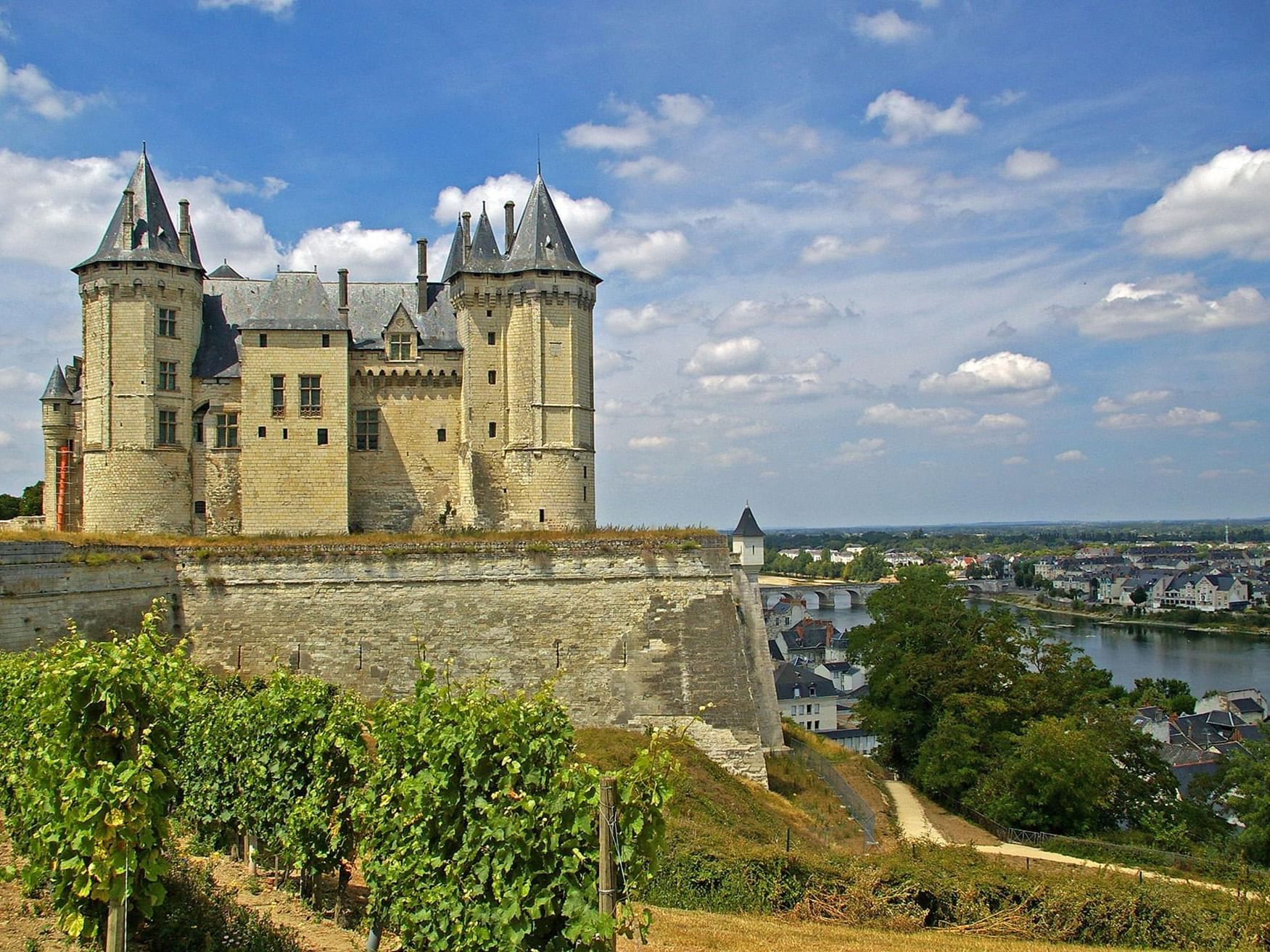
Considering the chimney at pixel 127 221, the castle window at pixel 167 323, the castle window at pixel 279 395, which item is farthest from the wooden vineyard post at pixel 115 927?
the chimney at pixel 127 221

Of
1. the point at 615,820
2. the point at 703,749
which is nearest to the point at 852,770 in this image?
the point at 703,749

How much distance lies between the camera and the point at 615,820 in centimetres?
778

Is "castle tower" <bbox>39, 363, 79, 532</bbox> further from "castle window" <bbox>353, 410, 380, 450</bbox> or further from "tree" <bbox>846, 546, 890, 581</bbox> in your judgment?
"tree" <bbox>846, 546, 890, 581</bbox>

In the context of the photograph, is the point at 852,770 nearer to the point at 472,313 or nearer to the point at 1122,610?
the point at 472,313

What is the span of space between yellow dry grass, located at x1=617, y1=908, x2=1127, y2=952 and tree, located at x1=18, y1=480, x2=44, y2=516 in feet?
145

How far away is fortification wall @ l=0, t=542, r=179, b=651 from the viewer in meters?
21.2

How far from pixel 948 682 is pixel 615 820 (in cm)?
2889

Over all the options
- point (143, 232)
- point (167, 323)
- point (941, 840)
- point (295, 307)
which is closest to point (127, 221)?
point (143, 232)

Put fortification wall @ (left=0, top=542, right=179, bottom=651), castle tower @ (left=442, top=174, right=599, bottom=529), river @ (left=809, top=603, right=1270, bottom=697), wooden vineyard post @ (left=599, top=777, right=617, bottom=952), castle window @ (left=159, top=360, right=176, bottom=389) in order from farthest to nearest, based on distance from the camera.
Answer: river @ (left=809, top=603, right=1270, bottom=697)
castle tower @ (left=442, top=174, right=599, bottom=529)
castle window @ (left=159, top=360, right=176, bottom=389)
fortification wall @ (left=0, top=542, right=179, bottom=651)
wooden vineyard post @ (left=599, top=777, right=617, bottom=952)

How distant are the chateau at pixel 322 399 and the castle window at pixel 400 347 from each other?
0.06 meters

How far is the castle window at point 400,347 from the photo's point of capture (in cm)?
3253

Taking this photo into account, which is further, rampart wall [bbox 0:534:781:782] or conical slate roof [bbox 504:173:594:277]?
conical slate roof [bbox 504:173:594:277]

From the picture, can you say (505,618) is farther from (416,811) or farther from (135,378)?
(416,811)

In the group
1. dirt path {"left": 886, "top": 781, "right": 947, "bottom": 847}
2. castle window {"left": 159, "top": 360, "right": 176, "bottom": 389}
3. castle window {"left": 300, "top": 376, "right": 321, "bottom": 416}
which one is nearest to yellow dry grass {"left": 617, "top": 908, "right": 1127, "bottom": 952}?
dirt path {"left": 886, "top": 781, "right": 947, "bottom": 847}
